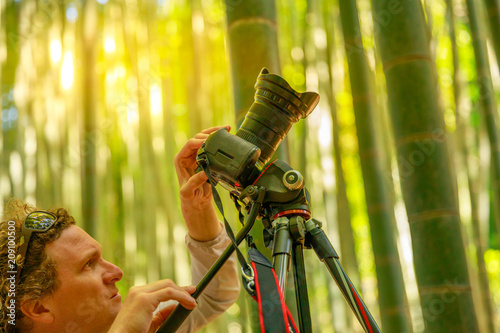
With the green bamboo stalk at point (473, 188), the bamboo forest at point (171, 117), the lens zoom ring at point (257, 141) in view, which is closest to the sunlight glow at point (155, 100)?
the bamboo forest at point (171, 117)

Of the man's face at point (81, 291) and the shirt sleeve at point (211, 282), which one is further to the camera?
the shirt sleeve at point (211, 282)

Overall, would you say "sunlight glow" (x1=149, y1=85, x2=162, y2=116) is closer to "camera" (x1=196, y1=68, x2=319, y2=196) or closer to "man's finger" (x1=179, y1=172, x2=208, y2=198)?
"man's finger" (x1=179, y1=172, x2=208, y2=198)

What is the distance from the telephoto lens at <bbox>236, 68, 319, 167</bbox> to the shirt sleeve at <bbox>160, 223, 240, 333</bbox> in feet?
1.09

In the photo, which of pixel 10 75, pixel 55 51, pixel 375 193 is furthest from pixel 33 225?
pixel 10 75

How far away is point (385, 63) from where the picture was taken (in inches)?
52.8

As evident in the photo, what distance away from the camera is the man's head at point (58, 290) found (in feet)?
3.25

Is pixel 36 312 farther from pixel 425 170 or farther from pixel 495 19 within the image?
pixel 495 19

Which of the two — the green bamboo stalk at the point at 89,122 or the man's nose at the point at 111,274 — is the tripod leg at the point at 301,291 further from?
the green bamboo stalk at the point at 89,122

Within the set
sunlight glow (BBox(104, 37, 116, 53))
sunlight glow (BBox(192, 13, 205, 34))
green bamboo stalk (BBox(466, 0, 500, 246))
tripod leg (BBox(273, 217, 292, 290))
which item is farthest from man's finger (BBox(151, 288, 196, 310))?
sunlight glow (BBox(104, 37, 116, 53))

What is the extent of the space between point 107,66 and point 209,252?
8.42 ft

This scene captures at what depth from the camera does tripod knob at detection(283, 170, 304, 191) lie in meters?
0.86

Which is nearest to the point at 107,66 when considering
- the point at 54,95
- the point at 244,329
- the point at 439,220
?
the point at 54,95

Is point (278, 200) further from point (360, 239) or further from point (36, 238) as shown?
point (360, 239)

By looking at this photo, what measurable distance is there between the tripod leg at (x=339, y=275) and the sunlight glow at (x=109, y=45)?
9.37 ft
